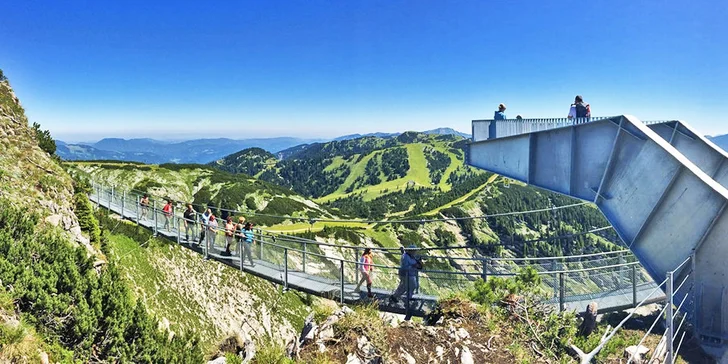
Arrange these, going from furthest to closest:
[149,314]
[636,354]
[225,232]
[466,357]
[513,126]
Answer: [225,232] < [513,126] < [149,314] < [636,354] < [466,357]

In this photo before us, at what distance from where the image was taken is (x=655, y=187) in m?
7.25

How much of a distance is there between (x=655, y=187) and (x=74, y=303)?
37.5ft

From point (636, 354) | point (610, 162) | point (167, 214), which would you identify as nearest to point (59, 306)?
point (167, 214)

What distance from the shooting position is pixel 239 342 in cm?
934

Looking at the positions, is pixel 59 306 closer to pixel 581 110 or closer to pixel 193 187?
pixel 581 110

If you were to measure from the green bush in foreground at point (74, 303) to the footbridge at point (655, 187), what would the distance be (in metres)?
9.87

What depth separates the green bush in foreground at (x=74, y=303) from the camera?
7496mm

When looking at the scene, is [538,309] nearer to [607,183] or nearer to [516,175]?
[607,183]

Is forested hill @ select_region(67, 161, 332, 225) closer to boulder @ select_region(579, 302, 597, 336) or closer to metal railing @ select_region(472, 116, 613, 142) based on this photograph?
metal railing @ select_region(472, 116, 613, 142)

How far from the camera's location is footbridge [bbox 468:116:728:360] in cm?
636

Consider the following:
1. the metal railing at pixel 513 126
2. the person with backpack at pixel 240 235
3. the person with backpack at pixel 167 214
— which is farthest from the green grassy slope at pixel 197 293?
the metal railing at pixel 513 126

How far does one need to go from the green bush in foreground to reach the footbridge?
9.87 meters

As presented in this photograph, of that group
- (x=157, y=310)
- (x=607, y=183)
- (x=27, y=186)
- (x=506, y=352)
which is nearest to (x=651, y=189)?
(x=607, y=183)

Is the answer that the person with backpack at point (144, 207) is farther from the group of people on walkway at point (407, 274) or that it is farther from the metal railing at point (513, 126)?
the metal railing at point (513, 126)
